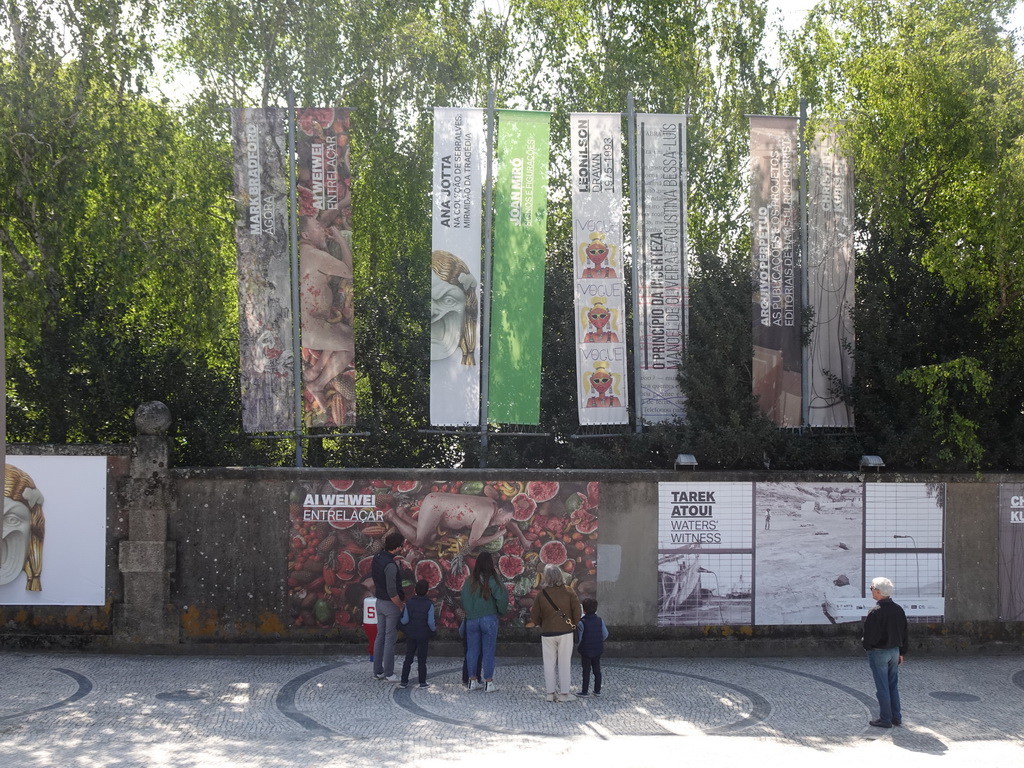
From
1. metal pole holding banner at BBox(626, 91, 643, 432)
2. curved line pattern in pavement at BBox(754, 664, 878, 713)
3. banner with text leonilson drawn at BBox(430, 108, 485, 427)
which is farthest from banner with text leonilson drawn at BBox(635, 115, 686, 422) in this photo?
curved line pattern in pavement at BBox(754, 664, 878, 713)

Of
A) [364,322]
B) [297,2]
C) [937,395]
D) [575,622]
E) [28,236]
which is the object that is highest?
[297,2]

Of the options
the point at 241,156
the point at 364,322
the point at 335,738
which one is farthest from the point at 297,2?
the point at 335,738

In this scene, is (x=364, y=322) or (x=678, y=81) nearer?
(x=364, y=322)

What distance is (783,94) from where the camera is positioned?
25.2 metres

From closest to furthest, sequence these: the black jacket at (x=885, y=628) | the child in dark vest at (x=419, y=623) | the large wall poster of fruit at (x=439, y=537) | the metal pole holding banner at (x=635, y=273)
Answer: the black jacket at (x=885, y=628), the child in dark vest at (x=419, y=623), the large wall poster of fruit at (x=439, y=537), the metal pole holding banner at (x=635, y=273)

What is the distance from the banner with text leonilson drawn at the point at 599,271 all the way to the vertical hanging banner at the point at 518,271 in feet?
1.83

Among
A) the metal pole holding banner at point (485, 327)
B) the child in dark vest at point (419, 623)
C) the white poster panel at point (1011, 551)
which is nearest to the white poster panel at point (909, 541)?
the white poster panel at point (1011, 551)

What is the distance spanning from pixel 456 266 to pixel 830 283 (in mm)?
5741

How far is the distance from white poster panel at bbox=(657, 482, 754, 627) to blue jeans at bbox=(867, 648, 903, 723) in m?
3.70

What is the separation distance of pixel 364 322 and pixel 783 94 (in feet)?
43.9

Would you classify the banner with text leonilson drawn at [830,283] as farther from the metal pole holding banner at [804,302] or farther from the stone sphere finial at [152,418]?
the stone sphere finial at [152,418]

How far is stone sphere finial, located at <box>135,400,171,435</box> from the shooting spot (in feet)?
45.5

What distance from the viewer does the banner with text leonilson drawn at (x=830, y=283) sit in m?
16.0

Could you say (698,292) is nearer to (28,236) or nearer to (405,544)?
(405,544)
